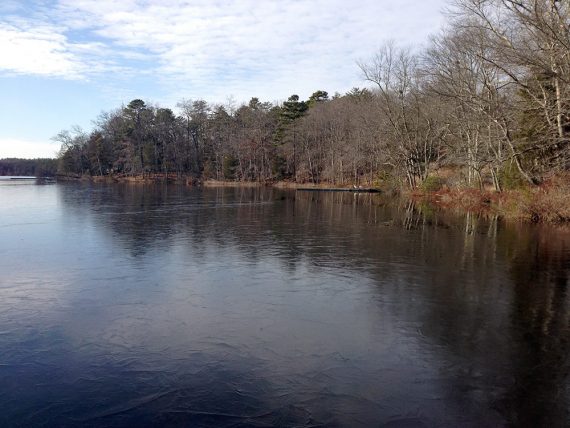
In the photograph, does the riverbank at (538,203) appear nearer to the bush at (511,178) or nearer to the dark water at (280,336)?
the bush at (511,178)

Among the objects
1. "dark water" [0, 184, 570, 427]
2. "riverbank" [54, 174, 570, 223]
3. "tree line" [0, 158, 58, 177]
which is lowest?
"dark water" [0, 184, 570, 427]

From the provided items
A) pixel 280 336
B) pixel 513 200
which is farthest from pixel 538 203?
pixel 280 336

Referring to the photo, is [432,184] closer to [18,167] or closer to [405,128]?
[405,128]

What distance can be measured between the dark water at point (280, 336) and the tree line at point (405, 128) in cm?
934

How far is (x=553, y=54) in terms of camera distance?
17.2m

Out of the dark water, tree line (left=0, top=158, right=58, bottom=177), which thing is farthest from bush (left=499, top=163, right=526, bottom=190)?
tree line (left=0, top=158, right=58, bottom=177)

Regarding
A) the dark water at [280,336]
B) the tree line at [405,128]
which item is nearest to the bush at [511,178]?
the tree line at [405,128]

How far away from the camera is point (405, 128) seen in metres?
42.1

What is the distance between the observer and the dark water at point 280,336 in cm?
477

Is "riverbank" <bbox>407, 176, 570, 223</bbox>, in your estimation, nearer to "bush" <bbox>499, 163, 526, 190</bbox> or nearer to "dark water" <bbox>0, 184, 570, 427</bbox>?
"bush" <bbox>499, 163, 526, 190</bbox>

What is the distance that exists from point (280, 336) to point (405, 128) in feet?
126

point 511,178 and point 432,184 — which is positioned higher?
point 511,178

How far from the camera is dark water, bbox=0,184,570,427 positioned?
4.77 metres

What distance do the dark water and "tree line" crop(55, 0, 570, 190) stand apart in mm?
9338
